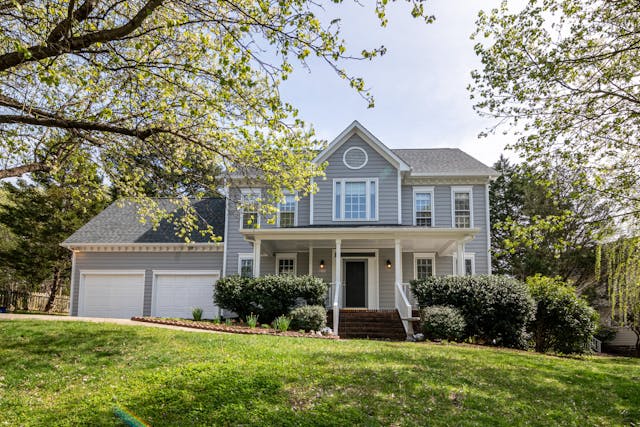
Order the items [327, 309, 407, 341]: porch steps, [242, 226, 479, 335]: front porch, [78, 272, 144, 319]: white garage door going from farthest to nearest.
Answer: [78, 272, 144, 319]: white garage door, [242, 226, 479, 335]: front porch, [327, 309, 407, 341]: porch steps

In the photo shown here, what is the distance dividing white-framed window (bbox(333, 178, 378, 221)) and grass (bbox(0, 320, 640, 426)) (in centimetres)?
932

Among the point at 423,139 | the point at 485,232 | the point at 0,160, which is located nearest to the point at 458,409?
the point at 0,160

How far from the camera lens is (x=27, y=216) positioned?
997 inches

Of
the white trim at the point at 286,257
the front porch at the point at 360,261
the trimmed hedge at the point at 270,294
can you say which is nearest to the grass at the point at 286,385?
the trimmed hedge at the point at 270,294

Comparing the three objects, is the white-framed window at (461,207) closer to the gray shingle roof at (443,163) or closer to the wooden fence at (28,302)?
the gray shingle roof at (443,163)

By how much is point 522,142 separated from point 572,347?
756 cm

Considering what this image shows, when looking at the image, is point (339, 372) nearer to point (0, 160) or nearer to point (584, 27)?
point (584, 27)

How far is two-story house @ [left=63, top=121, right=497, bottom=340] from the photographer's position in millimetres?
18234

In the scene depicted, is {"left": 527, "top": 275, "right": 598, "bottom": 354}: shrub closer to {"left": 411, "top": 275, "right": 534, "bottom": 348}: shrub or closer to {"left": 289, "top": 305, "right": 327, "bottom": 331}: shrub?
{"left": 411, "top": 275, "right": 534, "bottom": 348}: shrub

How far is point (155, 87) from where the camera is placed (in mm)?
8883

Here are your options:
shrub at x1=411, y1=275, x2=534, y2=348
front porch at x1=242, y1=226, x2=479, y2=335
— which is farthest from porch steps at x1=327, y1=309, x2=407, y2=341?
shrub at x1=411, y1=275, x2=534, y2=348

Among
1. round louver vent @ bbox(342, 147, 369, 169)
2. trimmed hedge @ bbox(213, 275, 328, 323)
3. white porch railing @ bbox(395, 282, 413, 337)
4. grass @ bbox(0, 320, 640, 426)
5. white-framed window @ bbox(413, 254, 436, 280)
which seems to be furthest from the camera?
round louver vent @ bbox(342, 147, 369, 169)

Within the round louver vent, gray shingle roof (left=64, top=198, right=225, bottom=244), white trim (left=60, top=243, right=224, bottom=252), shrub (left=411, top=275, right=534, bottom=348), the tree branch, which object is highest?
the round louver vent

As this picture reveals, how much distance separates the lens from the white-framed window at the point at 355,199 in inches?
730
